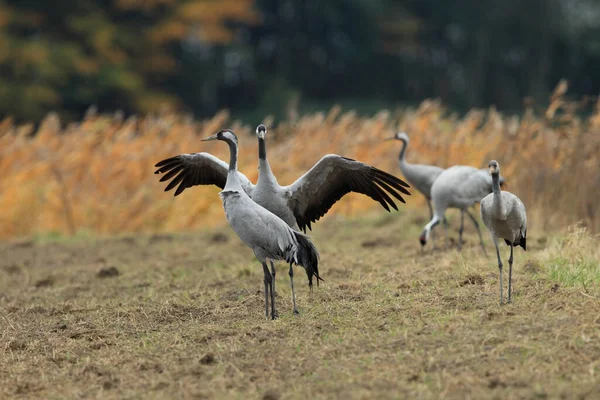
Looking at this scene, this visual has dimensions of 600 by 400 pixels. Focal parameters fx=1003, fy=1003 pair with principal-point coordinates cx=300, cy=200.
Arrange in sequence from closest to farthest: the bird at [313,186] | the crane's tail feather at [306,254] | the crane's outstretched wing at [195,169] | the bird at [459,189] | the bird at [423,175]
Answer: the crane's tail feather at [306,254]
the bird at [313,186]
the crane's outstretched wing at [195,169]
the bird at [459,189]
the bird at [423,175]

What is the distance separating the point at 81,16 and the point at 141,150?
1614cm

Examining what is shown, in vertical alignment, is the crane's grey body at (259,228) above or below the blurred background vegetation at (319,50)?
below

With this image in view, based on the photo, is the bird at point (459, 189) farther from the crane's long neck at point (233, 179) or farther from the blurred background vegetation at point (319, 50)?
the blurred background vegetation at point (319, 50)

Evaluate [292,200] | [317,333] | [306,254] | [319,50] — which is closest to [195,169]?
[292,200]

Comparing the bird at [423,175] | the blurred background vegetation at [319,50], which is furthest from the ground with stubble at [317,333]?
the blurred background vegetation at [319,50]

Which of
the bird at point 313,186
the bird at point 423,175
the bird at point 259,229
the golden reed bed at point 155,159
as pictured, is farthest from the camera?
the golden reed bed at point 155,159

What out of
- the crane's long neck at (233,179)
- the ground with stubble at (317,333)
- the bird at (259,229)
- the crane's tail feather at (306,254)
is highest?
the crane's long neck at (233,179)

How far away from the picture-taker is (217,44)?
31719 millimetres

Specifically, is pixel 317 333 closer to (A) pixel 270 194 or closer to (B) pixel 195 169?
(A) pixel 270 194

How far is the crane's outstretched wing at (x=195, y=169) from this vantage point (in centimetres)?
743

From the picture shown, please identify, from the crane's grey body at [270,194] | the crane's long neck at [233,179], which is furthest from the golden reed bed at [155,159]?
the crane's long neck at [233,179]

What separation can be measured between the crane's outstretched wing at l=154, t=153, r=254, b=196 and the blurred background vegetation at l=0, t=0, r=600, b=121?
2011 cm

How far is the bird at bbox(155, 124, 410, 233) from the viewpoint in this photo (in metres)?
6.80

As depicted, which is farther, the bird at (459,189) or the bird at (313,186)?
the bird at (459,189)
